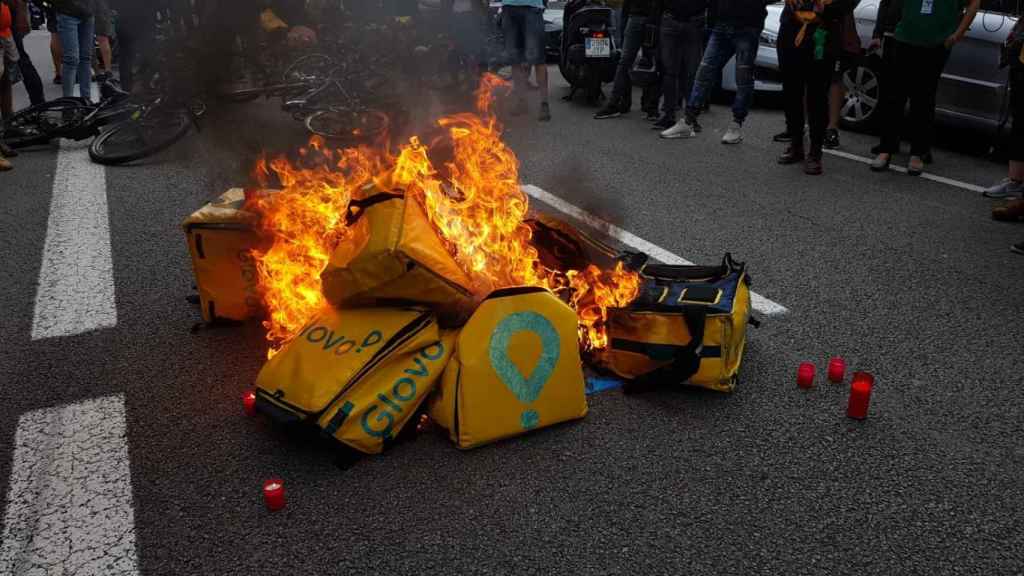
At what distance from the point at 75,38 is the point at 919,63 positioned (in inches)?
337

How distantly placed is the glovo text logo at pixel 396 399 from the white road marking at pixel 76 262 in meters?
1.95

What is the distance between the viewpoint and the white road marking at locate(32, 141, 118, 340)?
4.03 m

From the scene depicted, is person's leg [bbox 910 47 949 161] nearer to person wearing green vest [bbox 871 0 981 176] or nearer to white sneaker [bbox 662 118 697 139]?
person wearing green vest [bbox 871 0 981 176]

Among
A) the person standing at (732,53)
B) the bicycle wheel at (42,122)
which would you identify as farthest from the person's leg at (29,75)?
the person standing at (732,53)

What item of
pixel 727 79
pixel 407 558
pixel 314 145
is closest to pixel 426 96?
pixel 314 145

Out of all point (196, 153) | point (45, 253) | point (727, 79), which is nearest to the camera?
point (45, 253)

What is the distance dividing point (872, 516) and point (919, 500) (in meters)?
0.20

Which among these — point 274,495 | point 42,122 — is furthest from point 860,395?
point 42,122

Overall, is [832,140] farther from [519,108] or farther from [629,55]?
[519,108]

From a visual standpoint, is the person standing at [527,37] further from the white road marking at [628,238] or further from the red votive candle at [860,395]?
the red votive candle at [860,395]

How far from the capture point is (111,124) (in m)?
7.61

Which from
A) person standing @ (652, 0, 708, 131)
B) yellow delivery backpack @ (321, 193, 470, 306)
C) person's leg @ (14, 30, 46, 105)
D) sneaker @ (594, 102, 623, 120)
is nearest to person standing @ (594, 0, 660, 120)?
sneaker @ (594, 102, 623, 120)

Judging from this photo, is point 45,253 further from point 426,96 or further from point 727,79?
point 727,79

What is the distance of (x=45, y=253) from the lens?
5.05m
